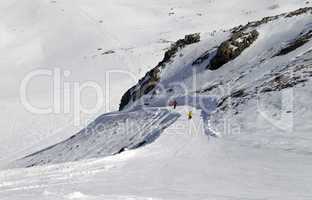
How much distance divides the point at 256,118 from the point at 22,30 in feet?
237

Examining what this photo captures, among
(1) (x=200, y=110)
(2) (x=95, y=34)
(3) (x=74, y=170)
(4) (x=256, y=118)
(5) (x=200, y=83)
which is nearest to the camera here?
(3) (x=74, y=170)

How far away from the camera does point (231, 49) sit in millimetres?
38531

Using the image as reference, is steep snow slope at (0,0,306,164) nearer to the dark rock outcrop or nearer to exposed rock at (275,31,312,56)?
the dark rock outcrop

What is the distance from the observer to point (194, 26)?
85250 mm

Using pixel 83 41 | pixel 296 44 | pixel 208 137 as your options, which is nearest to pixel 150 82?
pixel 296 44

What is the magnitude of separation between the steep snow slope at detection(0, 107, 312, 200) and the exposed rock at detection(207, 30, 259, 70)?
1841 cm

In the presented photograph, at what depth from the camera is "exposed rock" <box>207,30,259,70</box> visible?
126 ft

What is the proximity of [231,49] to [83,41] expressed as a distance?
151ft

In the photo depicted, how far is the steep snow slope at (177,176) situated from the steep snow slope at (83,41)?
74.6 ft

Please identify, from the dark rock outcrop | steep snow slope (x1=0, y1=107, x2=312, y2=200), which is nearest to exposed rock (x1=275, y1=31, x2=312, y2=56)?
steep snow slope (x1=0, y1=107, x2=312, y2=200)

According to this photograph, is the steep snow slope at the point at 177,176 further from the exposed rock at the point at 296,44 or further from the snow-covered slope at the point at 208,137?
the exposed rock at the point at 296,44

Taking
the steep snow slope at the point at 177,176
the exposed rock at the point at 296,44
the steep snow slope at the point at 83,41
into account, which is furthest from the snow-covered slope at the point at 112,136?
the exposed rock at the point at 296,44

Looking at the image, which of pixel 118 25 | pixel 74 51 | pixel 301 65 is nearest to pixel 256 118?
pixel 301 65

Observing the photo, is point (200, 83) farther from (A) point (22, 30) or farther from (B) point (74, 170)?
(A) point (22, 30)
